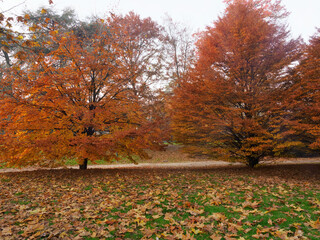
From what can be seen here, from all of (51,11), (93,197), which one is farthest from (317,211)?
(51,11)

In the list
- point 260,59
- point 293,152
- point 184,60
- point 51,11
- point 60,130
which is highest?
point 51,11

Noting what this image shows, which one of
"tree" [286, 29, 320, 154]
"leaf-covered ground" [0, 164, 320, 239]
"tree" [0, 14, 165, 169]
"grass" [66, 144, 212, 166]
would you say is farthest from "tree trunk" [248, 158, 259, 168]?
"grass" [66, 144, 212, 166]

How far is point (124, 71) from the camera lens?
9.85 metres

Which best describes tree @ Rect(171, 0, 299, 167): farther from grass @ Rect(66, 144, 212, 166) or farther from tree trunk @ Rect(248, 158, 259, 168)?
grass @ Rect(66, 144, 212, 166)

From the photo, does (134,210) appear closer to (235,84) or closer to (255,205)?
(255,205)

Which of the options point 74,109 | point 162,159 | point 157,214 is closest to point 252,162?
point 162,159

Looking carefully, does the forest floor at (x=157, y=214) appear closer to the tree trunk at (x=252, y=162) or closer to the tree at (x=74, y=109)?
the tree at (x=74, y=109)

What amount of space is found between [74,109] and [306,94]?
10083 mm

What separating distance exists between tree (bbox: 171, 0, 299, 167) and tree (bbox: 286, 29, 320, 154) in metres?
0.49

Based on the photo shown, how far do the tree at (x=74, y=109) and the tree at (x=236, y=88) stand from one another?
2352mm

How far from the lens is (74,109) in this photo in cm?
840

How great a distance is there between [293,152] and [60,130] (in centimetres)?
1167

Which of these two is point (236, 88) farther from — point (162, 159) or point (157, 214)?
point (162, 159)

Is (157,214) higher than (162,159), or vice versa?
(162,159)
